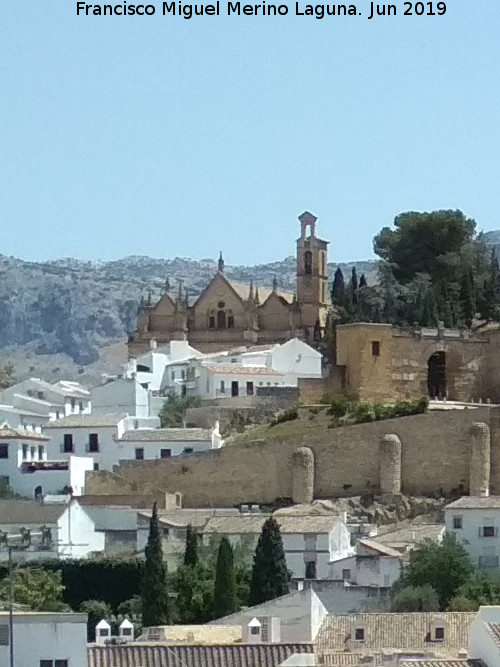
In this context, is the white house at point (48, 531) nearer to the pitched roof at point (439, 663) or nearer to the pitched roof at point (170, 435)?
the pitched roof at point (170, 435)

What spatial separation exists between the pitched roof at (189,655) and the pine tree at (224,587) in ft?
55.8

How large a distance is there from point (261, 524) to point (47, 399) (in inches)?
769

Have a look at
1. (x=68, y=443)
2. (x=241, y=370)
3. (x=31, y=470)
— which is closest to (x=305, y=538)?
(x=31, y=470)

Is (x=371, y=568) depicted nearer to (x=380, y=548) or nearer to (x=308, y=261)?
(x=380, y=548)

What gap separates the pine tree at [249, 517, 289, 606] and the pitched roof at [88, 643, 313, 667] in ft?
58.1

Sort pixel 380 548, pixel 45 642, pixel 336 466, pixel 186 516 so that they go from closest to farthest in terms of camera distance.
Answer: pixel 45 642
pixel 380 548
pixel 186 516
pixel 336 466

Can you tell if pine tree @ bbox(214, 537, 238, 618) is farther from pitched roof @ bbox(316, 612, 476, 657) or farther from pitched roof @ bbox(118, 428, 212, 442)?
pitched roof @ bbox(118, 428, 212, 442)

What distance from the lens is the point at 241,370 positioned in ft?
265

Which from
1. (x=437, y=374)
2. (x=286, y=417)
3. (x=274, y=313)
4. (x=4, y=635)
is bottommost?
(x=4, y=635)

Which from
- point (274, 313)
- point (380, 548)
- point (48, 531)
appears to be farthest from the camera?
point (274, 313)

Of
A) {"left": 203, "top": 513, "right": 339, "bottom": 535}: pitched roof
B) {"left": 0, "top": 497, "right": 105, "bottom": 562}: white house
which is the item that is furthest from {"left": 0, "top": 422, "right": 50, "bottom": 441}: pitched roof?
{"left": 203, "top": 513, "right": 339, "bottom": 535}: pitched roof

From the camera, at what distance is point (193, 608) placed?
57.4 meters

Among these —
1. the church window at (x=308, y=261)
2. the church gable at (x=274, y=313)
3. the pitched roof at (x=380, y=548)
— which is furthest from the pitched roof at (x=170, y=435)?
the church window at (x=308, y=261)

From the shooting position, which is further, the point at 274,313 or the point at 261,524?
the point at 274,313
